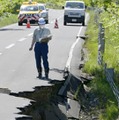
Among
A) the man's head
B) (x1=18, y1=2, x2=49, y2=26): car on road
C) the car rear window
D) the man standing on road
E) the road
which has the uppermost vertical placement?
the man's head

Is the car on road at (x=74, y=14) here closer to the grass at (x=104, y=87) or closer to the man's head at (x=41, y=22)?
the grass at (x=104, y=87)

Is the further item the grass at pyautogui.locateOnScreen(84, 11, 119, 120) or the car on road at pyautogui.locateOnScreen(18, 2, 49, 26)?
the car on road at pyautogui.locateOnScreen(18, 2, 49, 26)

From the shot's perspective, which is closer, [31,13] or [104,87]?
[104,87]

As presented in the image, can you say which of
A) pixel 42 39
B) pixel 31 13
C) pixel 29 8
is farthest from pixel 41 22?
pixel 29 8

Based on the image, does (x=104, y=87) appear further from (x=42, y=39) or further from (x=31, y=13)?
(x=31, y=13)

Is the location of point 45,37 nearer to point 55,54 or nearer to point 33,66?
point 33,66

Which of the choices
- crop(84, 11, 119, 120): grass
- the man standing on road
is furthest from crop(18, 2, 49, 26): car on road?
the man standing on road

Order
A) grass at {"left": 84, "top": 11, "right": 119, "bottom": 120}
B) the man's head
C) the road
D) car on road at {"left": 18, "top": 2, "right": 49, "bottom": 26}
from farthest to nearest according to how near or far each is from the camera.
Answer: car on road at {"left": 18, "top": 2, "right": 49, "bottom": 26} → the man's head → the road → grass at {"left": 84, "top": 11, "right": 119, "bottom": 120}

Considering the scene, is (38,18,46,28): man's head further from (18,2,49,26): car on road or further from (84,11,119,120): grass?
(18,2,49,26): car on road

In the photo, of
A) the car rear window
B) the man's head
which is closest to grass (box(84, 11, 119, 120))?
the man's head

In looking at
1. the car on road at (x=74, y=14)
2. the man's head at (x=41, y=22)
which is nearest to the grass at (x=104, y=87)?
the man's head at (x=41, y=22)

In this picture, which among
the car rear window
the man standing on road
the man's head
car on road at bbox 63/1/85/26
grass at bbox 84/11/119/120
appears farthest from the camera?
the car rear window

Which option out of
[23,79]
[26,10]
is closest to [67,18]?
[26,10]

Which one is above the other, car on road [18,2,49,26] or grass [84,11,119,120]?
grass [84,11,119,120]
